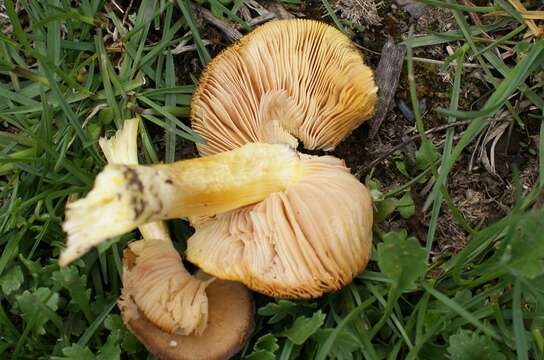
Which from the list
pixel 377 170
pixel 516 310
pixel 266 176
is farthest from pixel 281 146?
pixel 516 310

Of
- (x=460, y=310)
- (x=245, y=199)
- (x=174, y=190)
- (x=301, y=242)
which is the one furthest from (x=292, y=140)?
(x=460, y=310)

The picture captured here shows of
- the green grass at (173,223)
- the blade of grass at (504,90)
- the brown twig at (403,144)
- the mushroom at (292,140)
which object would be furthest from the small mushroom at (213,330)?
the blade of grass at (504,90)

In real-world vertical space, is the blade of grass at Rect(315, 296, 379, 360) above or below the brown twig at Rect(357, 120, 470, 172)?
below

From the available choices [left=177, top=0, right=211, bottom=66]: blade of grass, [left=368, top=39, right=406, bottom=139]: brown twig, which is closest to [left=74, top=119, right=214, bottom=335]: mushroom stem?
[left=177, top=0, right=211, bottom=66]: blade of grass

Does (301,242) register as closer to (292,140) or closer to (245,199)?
(245,199)

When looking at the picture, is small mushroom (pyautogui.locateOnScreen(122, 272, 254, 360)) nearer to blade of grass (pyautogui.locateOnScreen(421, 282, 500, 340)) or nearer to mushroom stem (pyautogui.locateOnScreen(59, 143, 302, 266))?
mushroom stem (pyautogui.locateOnScreen(59, 143, 302, 266))

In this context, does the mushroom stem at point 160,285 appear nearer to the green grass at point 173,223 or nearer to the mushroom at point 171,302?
the mushroom at point 171,302

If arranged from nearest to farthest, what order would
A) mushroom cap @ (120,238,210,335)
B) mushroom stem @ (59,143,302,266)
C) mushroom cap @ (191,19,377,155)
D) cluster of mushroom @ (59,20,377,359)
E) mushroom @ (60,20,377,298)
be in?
mushroom stem @ (59,143,302,266)
mushroom @ (60,20,377,298)
cluster of mushroom @ (59,20,377,359)
mushroom cap @ (120,238,210,335)
mushroom cap @ (191,19,377,155)

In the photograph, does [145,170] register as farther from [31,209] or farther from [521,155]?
[521,155]
